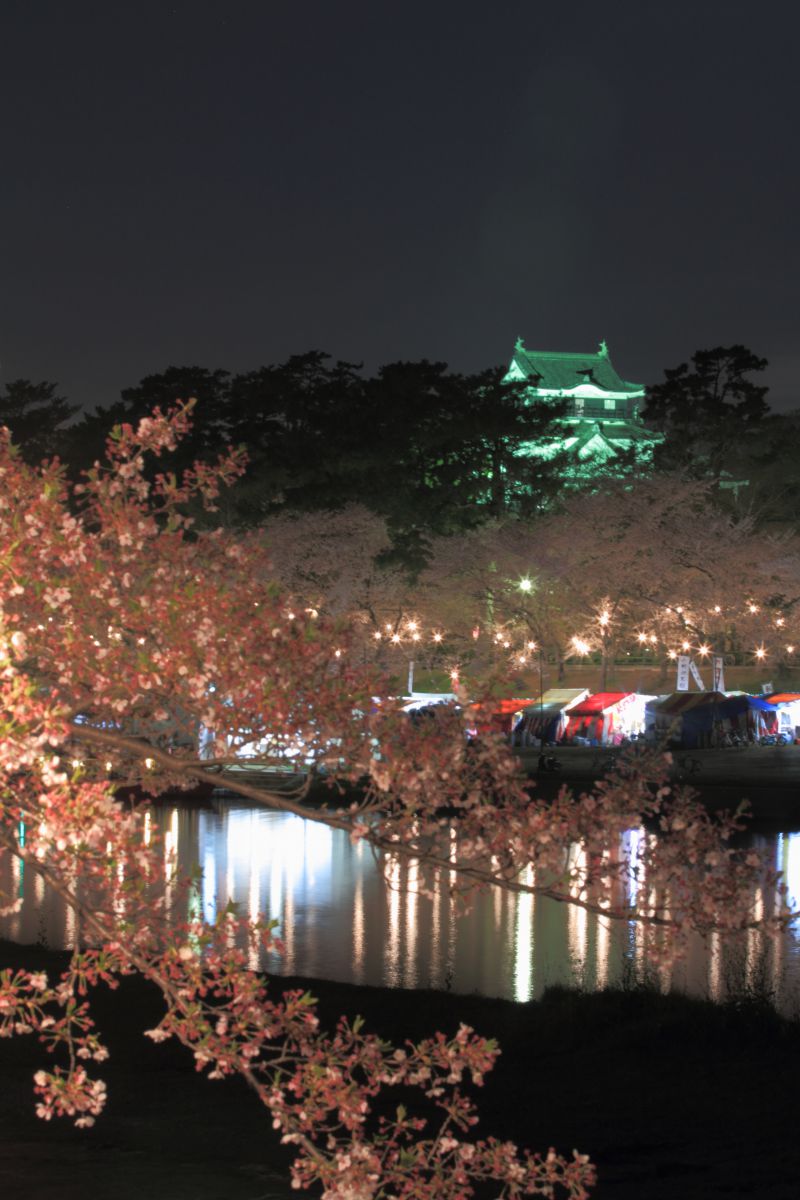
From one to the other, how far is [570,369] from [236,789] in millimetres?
108724

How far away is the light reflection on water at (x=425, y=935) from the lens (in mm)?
16906

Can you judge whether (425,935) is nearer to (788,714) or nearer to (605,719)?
(605,719)

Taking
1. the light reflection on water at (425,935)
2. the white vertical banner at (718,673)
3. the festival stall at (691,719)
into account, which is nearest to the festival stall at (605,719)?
the festival stall at (691,719)

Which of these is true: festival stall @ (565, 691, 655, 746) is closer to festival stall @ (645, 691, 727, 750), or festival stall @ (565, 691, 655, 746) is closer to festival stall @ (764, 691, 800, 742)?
festival stall @ (645, 691, 727, 750)

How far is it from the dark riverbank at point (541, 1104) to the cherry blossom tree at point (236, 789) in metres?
3.96

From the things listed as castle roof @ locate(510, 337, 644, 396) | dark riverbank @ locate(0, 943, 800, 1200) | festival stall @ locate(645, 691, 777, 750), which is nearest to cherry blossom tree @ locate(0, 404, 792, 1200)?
dark riverbank @ locate(0, 943, 800, 1200)

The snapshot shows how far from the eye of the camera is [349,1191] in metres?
5.29

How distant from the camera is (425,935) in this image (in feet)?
66.7

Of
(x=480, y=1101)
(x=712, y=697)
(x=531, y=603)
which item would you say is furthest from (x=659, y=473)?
(x=480, y=1101)

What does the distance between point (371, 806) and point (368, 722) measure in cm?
41

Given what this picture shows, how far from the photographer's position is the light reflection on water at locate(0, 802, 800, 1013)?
16906mm

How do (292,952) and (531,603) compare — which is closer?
(292,952)

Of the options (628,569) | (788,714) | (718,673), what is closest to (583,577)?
(628,569)

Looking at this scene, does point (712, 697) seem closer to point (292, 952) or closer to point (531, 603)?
point (531, 603)
